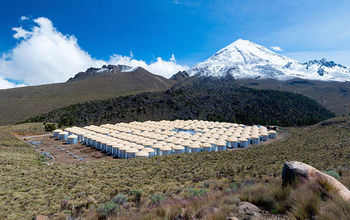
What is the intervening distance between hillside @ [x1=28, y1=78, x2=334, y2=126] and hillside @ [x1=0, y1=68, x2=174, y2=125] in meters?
16.0

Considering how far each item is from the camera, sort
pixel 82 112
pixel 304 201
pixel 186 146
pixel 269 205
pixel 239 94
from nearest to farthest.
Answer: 1. pixel 304 201
2. pixel 269 205
3. pixel 186 146
4. pixel 82 112
5. pixel 239 94

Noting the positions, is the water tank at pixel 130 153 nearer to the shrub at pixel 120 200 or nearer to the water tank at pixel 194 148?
the water tank at pixel 194 148

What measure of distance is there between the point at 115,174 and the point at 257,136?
93.6 feet

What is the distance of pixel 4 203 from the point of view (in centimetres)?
969

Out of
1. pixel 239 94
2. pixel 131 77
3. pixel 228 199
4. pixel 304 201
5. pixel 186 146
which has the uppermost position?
pixel 131 77

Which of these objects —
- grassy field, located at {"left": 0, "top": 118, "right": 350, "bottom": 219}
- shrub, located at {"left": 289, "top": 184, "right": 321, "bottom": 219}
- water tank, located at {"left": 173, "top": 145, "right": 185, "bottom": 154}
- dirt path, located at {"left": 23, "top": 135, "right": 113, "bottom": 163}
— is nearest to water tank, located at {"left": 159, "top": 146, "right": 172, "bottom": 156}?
water tank, located at {"left": 173, "top": 145, "right": 185, "bottom": 154}

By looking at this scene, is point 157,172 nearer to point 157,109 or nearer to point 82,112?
point 157,109

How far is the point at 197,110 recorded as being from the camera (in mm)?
72812

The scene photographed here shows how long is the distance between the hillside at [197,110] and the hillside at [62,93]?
16032mm

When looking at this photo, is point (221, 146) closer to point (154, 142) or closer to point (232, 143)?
point (232, 143)

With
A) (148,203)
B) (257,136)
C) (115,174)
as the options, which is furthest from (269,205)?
(257,136)

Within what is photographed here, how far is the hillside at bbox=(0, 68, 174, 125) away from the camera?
263ft

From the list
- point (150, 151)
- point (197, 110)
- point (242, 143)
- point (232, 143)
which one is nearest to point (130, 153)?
point (150, 151)

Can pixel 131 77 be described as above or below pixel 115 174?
above
